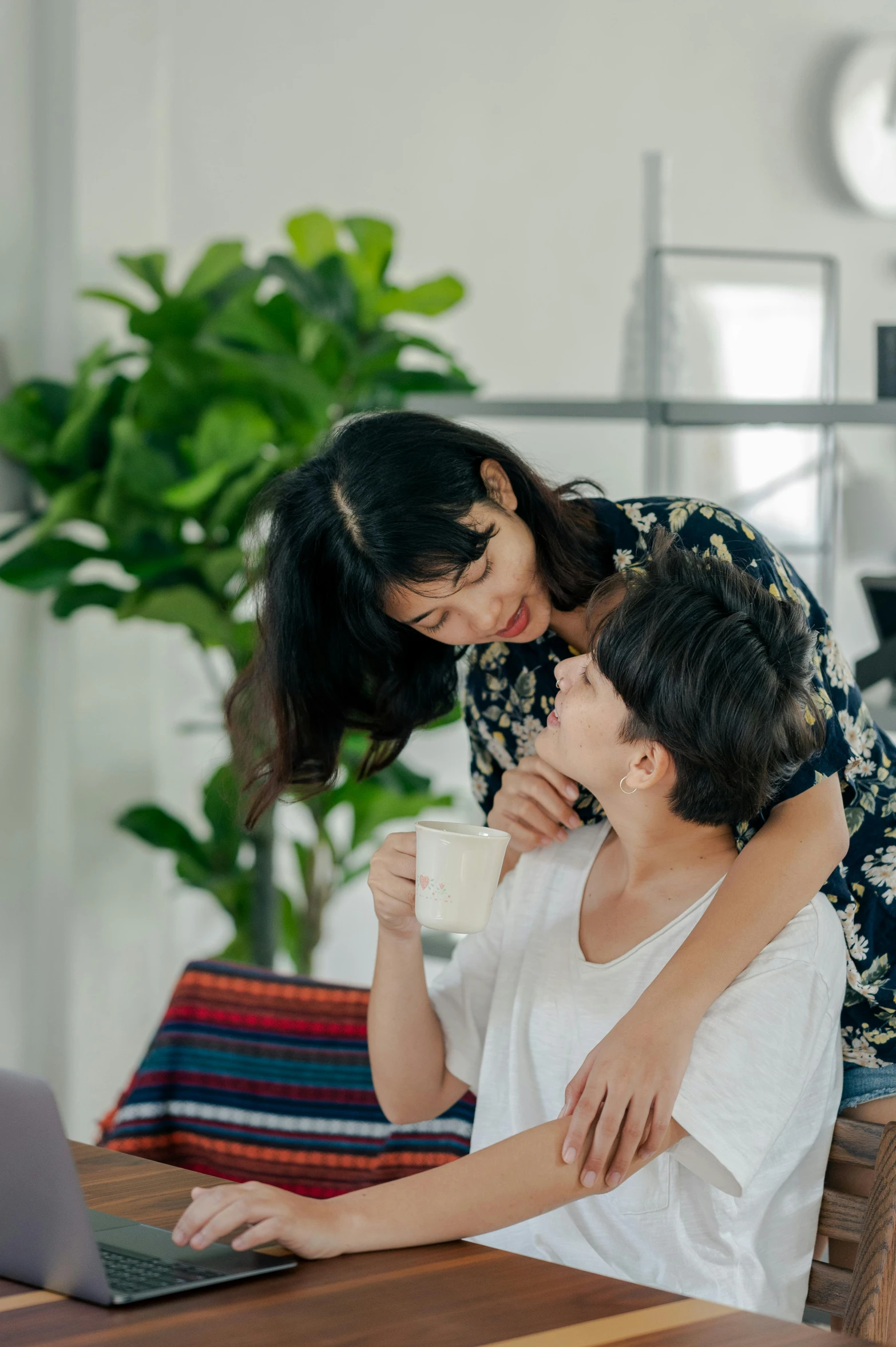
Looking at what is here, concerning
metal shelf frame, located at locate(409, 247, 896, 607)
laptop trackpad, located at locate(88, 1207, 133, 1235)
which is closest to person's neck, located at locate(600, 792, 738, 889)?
laptop trackpad, located at locate(88, 1207, 133, 1235)

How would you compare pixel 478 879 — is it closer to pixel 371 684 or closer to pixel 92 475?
pixel 371 684

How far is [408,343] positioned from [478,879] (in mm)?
1759

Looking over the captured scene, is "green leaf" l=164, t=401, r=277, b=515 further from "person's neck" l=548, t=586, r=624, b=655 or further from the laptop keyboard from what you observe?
the laptop keyboard

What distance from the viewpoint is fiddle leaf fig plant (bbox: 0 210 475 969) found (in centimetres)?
261

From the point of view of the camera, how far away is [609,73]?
3492 mm

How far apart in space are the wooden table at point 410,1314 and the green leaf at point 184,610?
1705 mm

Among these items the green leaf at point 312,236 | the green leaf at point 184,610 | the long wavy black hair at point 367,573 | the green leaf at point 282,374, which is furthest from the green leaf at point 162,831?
the long wavy black hair at point 367,573

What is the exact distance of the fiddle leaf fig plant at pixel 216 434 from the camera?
8.57 ft

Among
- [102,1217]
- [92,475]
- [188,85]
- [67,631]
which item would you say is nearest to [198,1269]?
[102,1217]

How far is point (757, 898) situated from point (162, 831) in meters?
1.83

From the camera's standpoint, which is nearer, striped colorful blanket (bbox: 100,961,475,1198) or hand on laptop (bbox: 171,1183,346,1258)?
hand on laptop (bbox: 171,1183,346,1258)

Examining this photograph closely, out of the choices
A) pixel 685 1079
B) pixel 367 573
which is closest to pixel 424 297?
pixel 367 573

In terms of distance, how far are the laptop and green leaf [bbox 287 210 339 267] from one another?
2002 mm

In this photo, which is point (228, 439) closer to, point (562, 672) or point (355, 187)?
point (355, 187)
